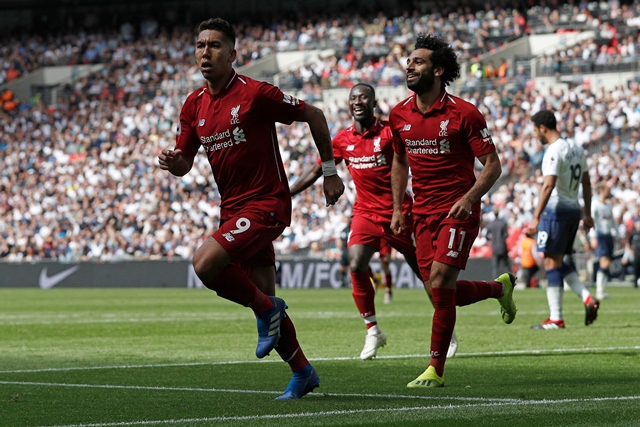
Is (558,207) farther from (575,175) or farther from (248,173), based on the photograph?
(248,173)

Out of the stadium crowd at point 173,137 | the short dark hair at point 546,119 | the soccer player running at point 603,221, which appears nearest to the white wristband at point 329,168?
the short dark hair at point 546,119

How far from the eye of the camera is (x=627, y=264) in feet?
101

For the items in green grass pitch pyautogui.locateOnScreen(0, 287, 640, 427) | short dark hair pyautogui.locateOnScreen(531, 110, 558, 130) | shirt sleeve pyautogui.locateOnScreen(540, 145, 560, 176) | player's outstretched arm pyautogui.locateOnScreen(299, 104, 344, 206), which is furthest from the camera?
short dark hair pyautogui.locateOnScreen(531, 110, 558, 130)

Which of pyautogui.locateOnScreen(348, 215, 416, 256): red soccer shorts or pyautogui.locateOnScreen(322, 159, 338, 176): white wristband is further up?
pyautogui.locateOnScreen(322, 159, 338, 176): white wristband

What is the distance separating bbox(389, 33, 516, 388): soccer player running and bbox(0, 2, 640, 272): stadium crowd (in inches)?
887

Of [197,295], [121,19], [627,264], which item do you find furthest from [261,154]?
[121,19]

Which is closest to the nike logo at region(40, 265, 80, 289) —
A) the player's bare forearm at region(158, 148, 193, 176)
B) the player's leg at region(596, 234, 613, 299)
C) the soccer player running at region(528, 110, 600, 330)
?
the player's leg at region(596, 234, 613, 299)

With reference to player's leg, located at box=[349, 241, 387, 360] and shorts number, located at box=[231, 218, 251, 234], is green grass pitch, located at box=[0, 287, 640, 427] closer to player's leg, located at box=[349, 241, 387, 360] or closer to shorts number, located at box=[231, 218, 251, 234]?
player's leg, located at box=[349, 241, 387, 360]

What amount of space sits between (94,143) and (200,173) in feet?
22.9

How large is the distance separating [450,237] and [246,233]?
1.78m

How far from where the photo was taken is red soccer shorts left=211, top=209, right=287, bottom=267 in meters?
7.70

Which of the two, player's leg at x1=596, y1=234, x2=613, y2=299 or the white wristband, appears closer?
the white wristband

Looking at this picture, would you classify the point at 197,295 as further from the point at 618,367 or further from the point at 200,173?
the point at 618,367

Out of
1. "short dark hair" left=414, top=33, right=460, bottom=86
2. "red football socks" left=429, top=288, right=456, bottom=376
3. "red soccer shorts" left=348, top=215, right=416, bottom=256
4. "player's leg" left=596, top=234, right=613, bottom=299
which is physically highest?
"short dark hair" left=414, top=33, right=460, bottom=86
